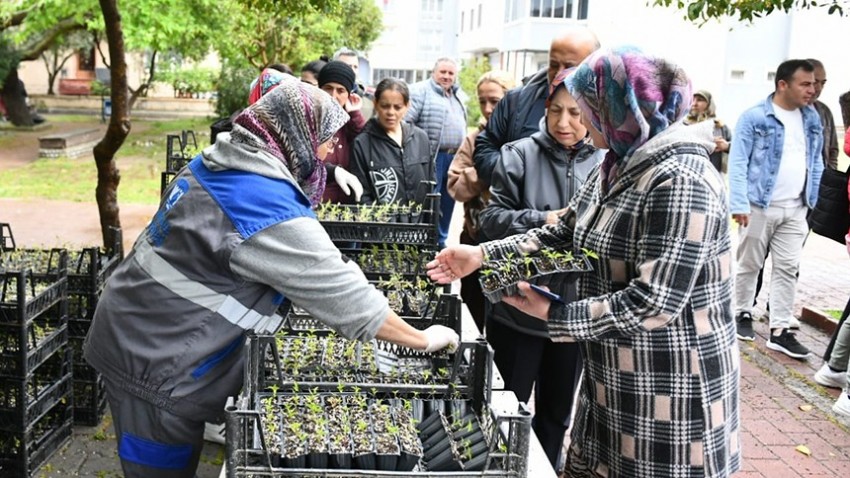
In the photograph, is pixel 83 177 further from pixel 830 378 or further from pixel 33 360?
pixel 830 378

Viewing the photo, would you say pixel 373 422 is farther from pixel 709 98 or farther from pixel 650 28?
pixel 650 28

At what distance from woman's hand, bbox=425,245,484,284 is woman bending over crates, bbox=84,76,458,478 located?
35cm

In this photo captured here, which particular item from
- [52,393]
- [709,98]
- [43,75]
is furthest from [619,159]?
[43,75]

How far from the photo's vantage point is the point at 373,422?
2125 millimetres

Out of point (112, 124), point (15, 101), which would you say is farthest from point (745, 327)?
point (15, 101)

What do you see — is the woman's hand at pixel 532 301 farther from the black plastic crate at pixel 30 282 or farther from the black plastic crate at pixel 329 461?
the black plastic crate at pixel 30 282

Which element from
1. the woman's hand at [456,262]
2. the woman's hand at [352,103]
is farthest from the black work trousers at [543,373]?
the woman's hand at [352,103]

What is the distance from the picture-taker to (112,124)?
5582 millimetres

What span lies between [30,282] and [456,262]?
222cm

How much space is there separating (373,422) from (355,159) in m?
3.28

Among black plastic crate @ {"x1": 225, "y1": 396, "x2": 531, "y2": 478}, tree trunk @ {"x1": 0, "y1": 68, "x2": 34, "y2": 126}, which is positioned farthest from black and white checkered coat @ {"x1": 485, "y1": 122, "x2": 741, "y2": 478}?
tree trunk @ {"x1": 0, "y1": 68, "x2": 34, "y2": 126}

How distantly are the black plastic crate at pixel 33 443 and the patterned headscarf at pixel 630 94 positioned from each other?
115 inches

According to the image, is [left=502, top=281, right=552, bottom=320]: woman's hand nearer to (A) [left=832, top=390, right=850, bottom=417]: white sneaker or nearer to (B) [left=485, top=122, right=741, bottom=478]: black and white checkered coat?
(B) [left=485, top=122, right=741, bottom=478]: black and white checkered coat

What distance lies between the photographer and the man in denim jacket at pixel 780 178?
6.02m
